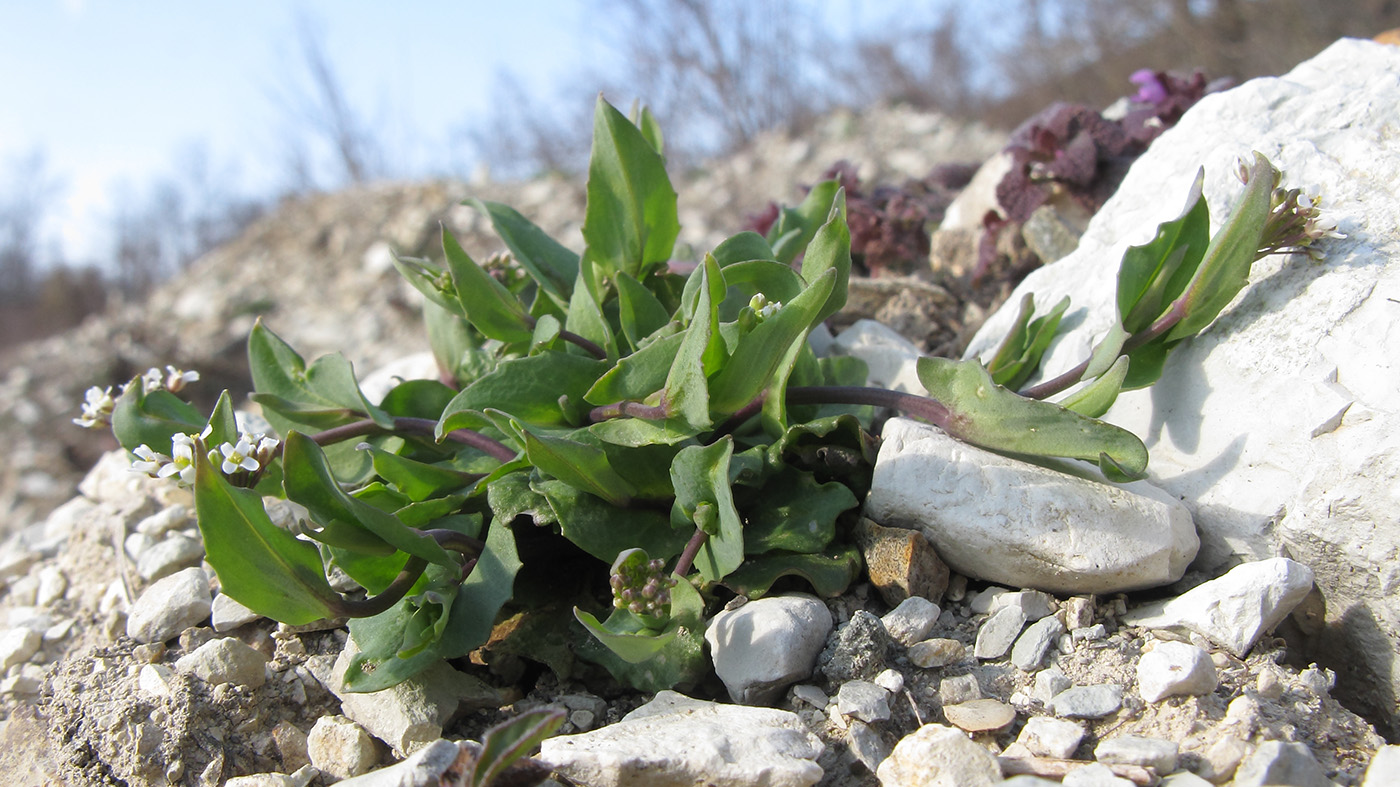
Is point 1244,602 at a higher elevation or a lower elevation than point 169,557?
lower

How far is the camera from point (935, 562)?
6.63 ft

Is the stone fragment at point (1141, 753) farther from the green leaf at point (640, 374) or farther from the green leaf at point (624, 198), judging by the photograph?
the green leaf at point (624, 198)

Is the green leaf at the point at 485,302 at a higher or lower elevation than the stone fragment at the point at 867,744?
higher

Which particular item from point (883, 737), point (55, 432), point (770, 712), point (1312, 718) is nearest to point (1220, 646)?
point (1312, 718)

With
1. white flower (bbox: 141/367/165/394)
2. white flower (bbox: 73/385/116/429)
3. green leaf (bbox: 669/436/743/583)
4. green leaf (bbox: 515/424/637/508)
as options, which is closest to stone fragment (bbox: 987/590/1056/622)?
green leaf (bbox: 669/436/743/583)

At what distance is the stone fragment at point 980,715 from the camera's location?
5.37 ft

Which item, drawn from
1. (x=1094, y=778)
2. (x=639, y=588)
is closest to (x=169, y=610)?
(x=639, y=588)

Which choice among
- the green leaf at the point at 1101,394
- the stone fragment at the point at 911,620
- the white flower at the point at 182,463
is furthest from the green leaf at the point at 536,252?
the green leaf at the point at 1101,394

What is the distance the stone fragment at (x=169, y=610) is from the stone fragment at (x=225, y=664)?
242 mm

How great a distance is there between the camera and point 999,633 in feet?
6.15

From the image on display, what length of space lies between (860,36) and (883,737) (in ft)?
46.0

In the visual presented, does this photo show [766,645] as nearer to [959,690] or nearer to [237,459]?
[959,690]

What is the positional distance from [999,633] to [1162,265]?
2.92ft

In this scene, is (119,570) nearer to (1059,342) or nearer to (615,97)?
(1059,342)
